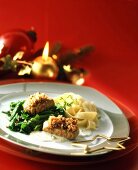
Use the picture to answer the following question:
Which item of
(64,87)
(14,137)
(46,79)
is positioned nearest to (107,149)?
(14,137)

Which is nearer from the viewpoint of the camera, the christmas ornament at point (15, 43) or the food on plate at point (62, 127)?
the food on plate at point (62, 127)

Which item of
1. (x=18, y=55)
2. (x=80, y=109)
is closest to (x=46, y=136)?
(x=80, y=109)

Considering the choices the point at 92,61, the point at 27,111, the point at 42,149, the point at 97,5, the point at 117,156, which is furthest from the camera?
the point at 97,5

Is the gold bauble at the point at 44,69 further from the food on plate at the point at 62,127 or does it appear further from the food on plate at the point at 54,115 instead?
the food on plate at the point at 62,127

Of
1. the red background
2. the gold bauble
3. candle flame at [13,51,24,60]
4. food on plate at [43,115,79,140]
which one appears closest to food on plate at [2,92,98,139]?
food on plate at [43,115,79,140]

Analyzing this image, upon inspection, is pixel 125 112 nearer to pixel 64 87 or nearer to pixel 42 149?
pixel 64 87

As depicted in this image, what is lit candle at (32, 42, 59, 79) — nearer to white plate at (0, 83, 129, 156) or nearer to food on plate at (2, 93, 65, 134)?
white plate at (0, 83, 129, 156)

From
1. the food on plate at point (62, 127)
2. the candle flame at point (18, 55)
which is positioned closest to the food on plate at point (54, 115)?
the food on plate at point (62, 127)
